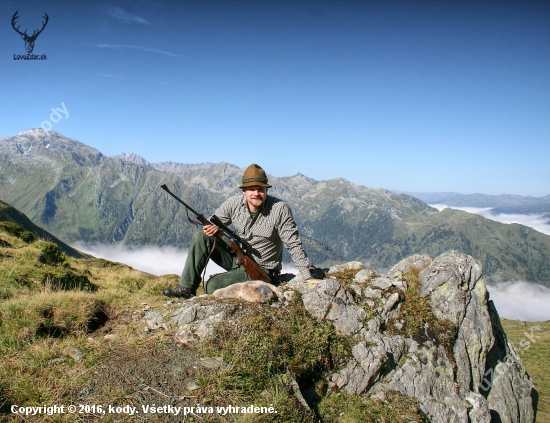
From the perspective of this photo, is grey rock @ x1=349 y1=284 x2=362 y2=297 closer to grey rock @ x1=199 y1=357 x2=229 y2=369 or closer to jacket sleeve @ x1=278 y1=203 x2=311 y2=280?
jacket sleeve @ x1=278 y1=203 x2=311 y2=280

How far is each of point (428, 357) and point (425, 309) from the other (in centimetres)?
139

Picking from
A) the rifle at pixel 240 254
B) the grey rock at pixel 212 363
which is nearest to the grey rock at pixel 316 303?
the rifle at pixel 240 254

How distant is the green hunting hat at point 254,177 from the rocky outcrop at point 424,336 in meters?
3.13

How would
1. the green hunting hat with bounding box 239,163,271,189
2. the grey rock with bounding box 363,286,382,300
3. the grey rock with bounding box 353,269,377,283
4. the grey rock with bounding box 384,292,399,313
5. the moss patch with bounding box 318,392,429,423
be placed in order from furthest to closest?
1. the grey rock with bounding box 353,269,377,283
2. the green hunting hat with bounding box 239,163,271,189
3. the grey rock with bounding box 363,286,382,300
4. the grey rock with bounding box 384,292,399,313
5. the moss patch with bounding box 318,392,429,423

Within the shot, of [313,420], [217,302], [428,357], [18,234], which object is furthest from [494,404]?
[18,234]

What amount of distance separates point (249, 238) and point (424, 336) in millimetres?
5772

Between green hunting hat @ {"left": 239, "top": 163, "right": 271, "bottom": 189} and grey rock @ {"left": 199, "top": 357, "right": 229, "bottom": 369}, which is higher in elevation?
green hunting hat @ {"left": 239, "top": 163, "right": 271, "bottom": 189}

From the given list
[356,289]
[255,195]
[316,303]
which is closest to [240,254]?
[255,195]

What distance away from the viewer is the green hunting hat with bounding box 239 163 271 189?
32.6ft

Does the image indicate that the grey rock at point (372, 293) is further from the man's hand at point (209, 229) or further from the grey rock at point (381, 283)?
the man's hand at point (209, 229)

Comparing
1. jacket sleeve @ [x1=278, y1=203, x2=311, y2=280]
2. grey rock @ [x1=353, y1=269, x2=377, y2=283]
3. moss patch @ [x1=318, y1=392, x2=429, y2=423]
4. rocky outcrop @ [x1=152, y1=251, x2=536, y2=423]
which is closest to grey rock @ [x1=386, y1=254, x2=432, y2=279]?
rocky outcrop @ [x1=152, y1=251, x2=536, y2=423]

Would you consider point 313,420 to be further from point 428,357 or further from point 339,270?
point 339,270

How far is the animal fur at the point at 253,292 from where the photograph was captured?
8.68m

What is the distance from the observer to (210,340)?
6984mm
